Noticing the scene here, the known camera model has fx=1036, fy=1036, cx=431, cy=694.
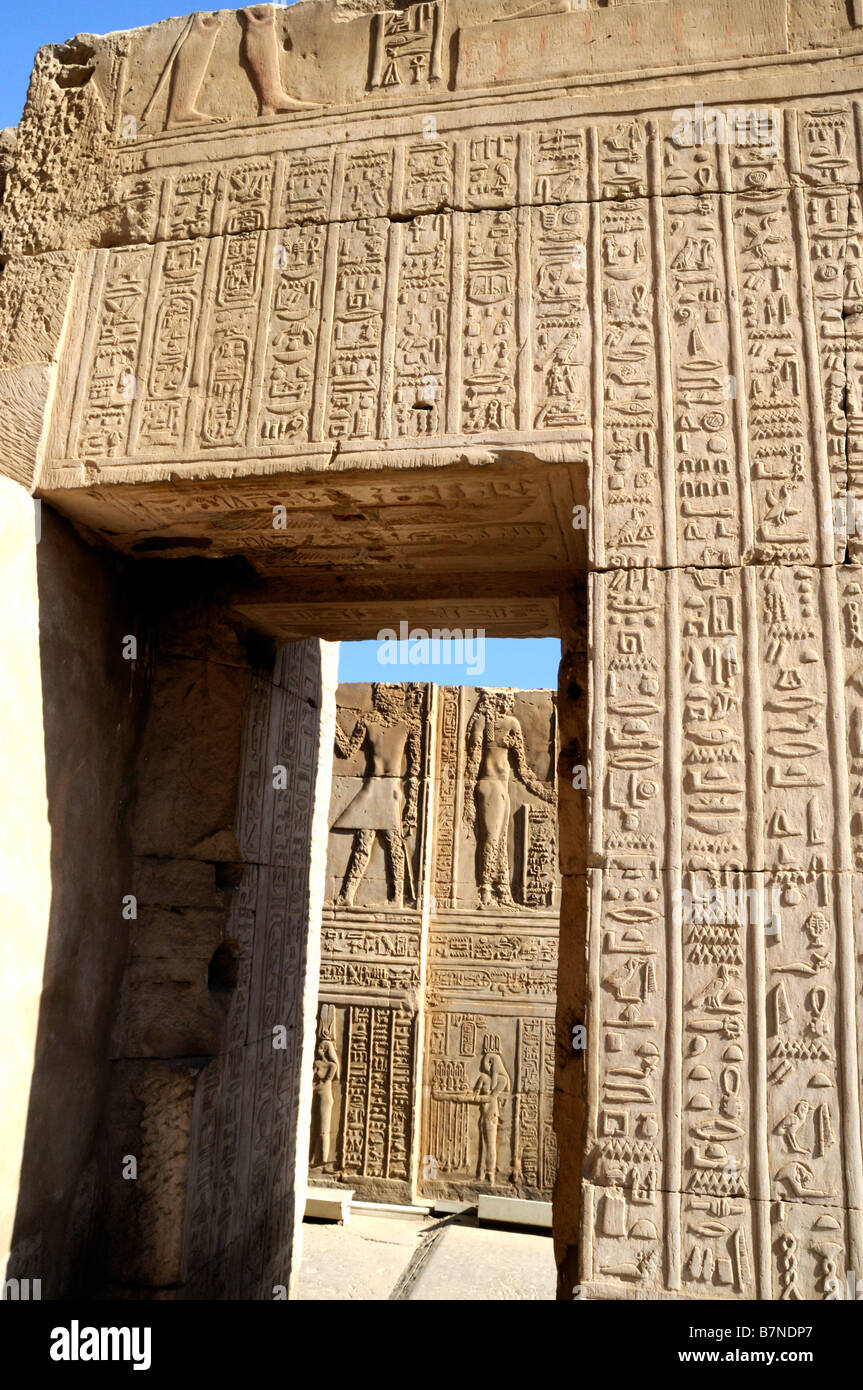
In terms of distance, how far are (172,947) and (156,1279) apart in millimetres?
1146

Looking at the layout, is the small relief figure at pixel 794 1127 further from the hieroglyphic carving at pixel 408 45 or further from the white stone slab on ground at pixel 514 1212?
the white stone slab on ground at pixel 514 1212

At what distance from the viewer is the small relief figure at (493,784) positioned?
8977mm

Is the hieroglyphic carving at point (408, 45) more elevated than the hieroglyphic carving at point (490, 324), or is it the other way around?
the hieroglyphic carving at point (408, 45)

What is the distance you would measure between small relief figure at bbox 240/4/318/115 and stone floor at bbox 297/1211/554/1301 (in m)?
5.65

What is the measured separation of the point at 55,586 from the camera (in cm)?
355

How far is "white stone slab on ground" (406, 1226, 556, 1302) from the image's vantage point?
6105mm

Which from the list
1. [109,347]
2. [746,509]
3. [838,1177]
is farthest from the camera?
[109,347]

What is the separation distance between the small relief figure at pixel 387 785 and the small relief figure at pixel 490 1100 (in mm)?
1440

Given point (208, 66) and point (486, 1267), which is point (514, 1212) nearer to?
point (486, 1267)

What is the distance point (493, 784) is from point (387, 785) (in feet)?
3.09

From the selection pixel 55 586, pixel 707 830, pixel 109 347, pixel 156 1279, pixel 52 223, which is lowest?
pixel 156 1279

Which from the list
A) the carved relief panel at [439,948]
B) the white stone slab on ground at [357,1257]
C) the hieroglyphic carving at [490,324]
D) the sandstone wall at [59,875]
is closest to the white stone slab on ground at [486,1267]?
the white stone slab on ground at [357,1257]
